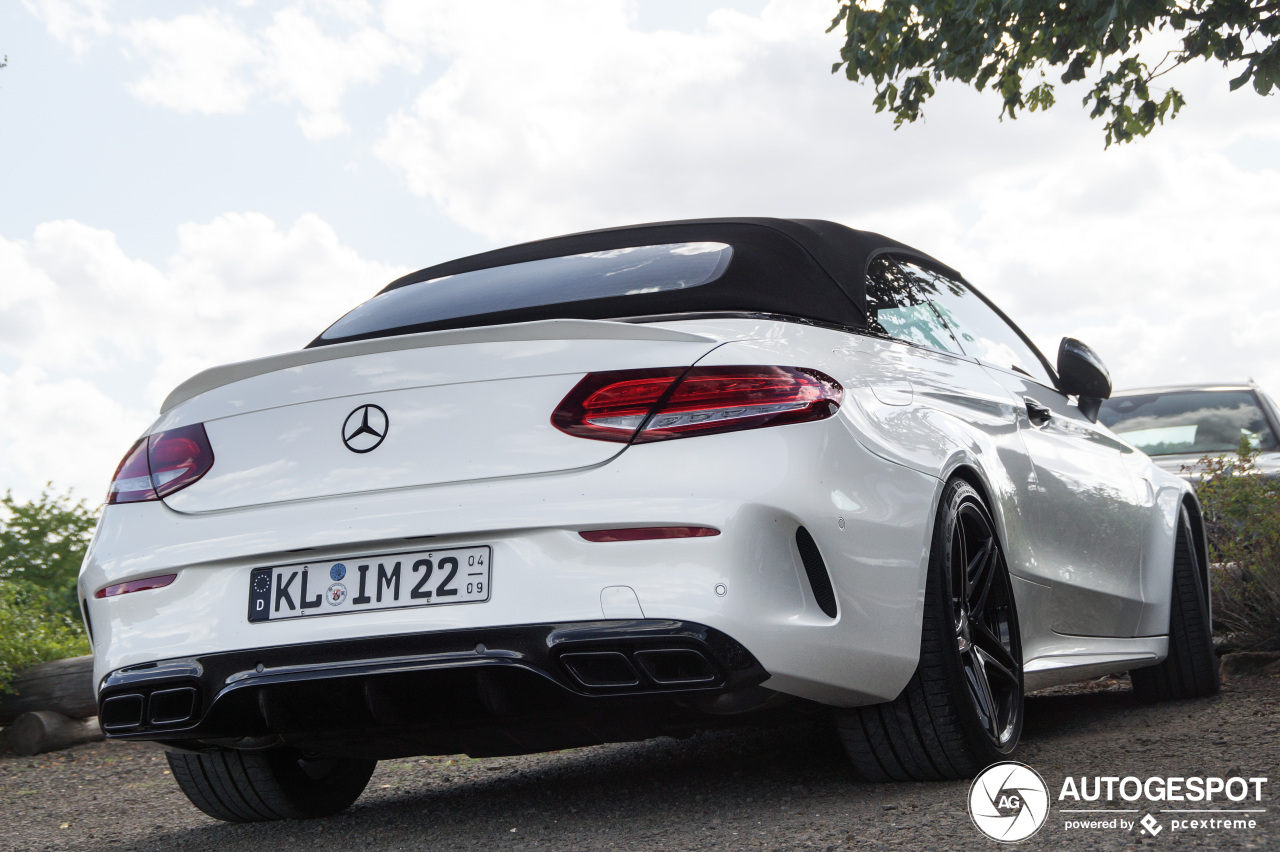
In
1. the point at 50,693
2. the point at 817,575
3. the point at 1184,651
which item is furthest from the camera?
the point at 50,693

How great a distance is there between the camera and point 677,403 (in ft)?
9.16

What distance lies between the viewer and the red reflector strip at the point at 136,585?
302 cm

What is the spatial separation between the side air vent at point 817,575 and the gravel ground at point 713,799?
1.59 ft

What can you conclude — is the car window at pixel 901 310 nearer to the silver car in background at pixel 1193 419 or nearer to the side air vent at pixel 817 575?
the side air vent at pixel 817 575

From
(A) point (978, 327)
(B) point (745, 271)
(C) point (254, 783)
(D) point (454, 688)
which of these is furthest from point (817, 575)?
(A) point (978, 327)

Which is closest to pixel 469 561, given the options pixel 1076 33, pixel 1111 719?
pixel 1111 719

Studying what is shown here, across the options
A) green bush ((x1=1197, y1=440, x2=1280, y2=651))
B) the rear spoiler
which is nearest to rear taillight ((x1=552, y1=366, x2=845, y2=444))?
the rear spoiler

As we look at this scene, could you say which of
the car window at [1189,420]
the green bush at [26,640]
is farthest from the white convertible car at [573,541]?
the car window at [1189,420]

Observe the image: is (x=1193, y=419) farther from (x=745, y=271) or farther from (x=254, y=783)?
(x=254, y=783)

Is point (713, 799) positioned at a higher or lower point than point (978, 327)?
lower

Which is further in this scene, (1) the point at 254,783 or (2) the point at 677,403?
(1) the point at 254,783

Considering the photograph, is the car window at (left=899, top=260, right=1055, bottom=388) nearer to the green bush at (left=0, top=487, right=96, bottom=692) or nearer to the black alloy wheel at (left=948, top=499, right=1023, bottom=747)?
the black alloy wheel at (left=948, top=499, right=1023, bottom=747)

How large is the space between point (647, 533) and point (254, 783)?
5.42ft

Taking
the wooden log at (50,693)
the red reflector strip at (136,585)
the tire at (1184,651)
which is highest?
the red reflector strip at (136,585)
